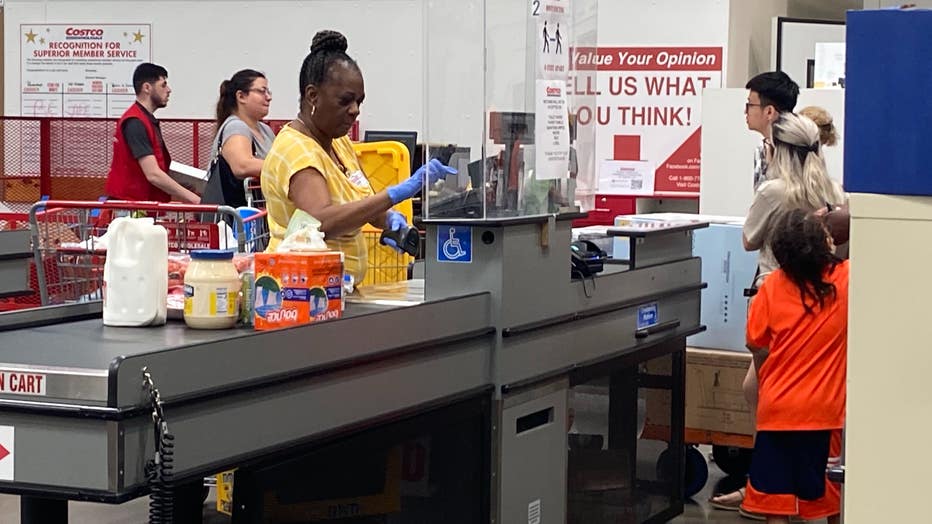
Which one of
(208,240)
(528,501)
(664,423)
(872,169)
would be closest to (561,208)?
(528,501)

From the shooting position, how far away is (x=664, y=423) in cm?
467

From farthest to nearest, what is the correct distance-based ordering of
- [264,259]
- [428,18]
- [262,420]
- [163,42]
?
[163,42] → [428,18] → [264,259] → [262,420]

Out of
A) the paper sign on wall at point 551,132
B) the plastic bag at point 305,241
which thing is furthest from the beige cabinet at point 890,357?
the paper sign on wall at point 551,132

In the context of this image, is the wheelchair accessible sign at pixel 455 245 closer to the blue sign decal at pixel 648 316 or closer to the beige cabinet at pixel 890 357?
the blue sign decal at pixel 648 316

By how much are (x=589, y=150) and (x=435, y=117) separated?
30.6 inches

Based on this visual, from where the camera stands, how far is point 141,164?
268 inches

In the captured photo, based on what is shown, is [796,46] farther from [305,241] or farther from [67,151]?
[305,241]

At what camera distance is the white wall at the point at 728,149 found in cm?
700

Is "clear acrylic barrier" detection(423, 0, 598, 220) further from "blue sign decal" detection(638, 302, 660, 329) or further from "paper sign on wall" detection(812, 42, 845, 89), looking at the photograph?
"paper sign on wall" detection(812, 42, 845, 89)

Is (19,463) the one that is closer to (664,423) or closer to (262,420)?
(262,420)

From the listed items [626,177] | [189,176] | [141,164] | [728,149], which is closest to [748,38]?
[626,177]

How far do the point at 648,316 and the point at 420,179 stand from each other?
119 cm

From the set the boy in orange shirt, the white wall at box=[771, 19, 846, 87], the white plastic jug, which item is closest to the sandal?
the boy in orange shirt

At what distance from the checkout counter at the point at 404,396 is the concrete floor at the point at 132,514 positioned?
0.52 meters
